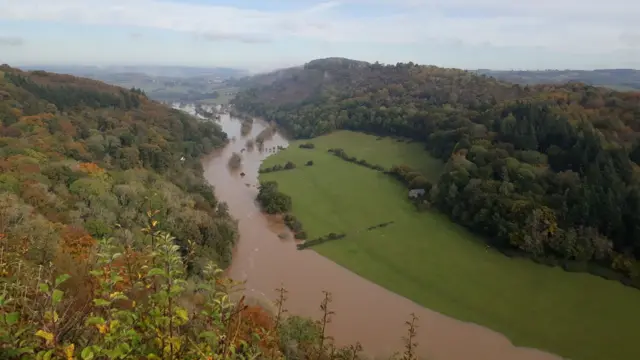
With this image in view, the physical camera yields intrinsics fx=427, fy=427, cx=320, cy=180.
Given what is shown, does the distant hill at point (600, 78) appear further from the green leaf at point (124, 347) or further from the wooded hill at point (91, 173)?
the green leaf at point (124, 347)

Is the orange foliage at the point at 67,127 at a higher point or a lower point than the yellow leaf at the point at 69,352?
lower

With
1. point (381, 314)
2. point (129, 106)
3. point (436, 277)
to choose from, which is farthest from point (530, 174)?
point (129, 106)

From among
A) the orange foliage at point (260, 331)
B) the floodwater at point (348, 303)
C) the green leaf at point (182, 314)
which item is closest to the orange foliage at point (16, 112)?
the floodwater at point (348, 303)

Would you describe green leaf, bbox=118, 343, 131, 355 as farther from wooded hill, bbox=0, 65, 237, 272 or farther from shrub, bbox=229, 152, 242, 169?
shrub, bbox=229, 152, 242, 169

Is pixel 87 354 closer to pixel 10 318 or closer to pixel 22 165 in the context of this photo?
pixel 10 318

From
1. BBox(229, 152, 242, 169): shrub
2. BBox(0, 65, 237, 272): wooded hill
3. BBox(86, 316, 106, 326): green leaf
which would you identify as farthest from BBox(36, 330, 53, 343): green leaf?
BBox(229, 152, 242, 169): shrub

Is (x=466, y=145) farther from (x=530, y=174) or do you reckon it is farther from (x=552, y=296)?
(x=552, y=296)

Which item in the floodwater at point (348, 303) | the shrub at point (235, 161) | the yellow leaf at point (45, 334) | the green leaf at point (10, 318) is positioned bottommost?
the floodwater at point (348, 303)
